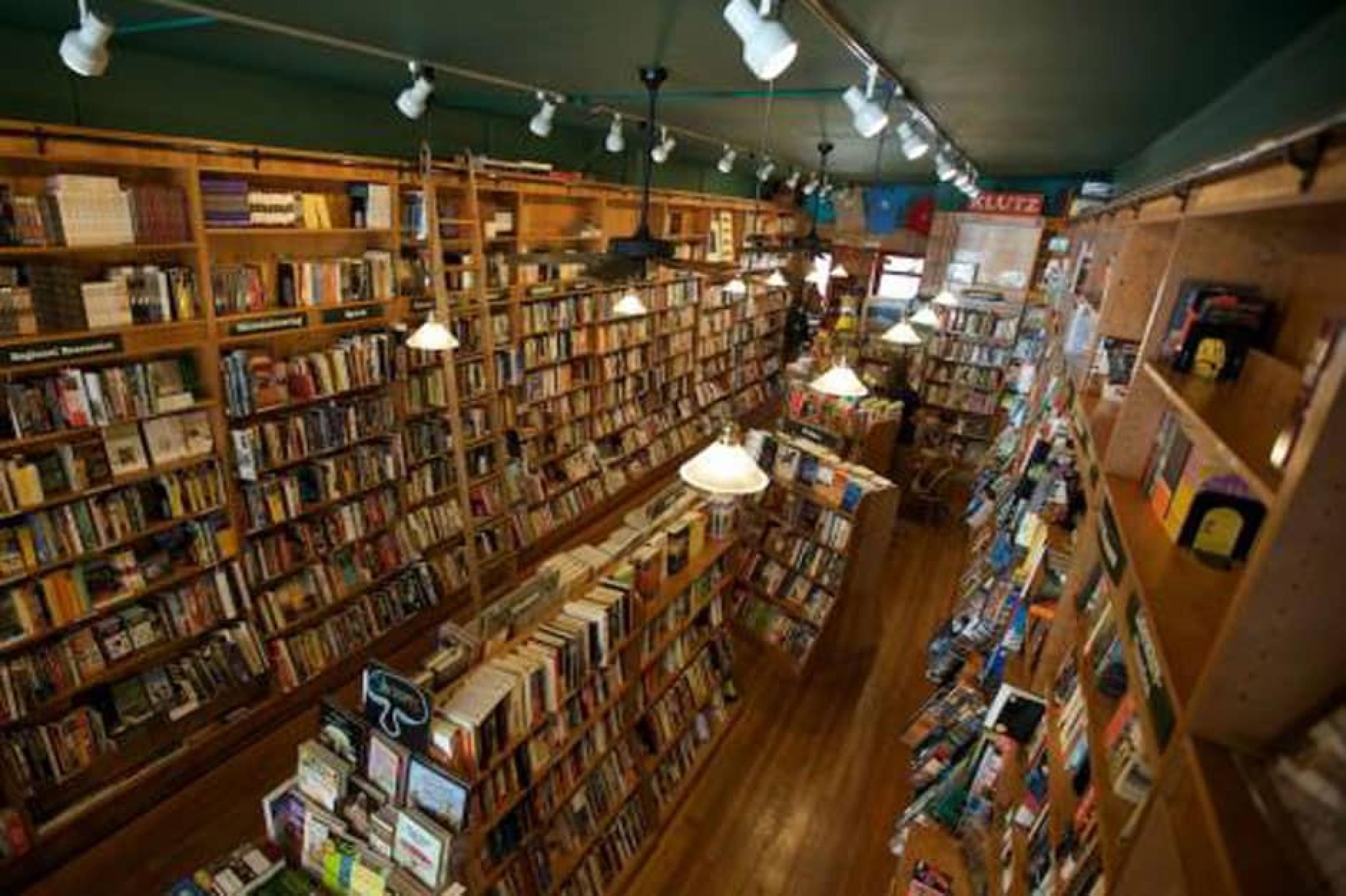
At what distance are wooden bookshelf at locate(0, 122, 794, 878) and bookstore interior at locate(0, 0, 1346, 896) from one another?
28 millimetres

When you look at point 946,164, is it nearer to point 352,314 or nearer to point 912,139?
point 912,139

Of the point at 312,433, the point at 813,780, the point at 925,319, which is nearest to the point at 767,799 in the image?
the point at 813,780

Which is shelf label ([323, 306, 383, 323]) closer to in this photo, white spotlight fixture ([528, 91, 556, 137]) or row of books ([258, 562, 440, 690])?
white spotlight fixture ([528, 91, 556, 137])

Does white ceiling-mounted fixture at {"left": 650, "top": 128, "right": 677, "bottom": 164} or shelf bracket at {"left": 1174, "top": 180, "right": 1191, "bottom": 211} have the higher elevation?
white ceiling-mounted fixture at {"left": 650, "top": 128, "right": 677, "bottom": 164}

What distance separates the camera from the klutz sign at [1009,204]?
6.91 metres

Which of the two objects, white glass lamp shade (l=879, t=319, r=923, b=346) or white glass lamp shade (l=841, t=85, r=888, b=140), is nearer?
white glass lamp shade (l=841, t=85, r=888, b=140)

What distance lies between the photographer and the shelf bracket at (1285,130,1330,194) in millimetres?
939

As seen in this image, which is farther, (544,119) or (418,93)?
(544,119)

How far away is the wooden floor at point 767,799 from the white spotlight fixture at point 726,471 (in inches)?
76.8

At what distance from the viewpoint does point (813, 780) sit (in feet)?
12.1

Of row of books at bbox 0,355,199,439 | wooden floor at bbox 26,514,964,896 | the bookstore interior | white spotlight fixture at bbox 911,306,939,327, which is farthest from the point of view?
white spotlight fixture at bbox 911,306,939,327

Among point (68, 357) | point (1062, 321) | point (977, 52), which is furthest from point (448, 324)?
point (1062, 321)

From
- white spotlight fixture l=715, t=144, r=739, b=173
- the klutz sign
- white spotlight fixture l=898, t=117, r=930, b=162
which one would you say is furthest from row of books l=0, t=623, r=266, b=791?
the klutz sign

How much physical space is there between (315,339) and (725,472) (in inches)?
111
